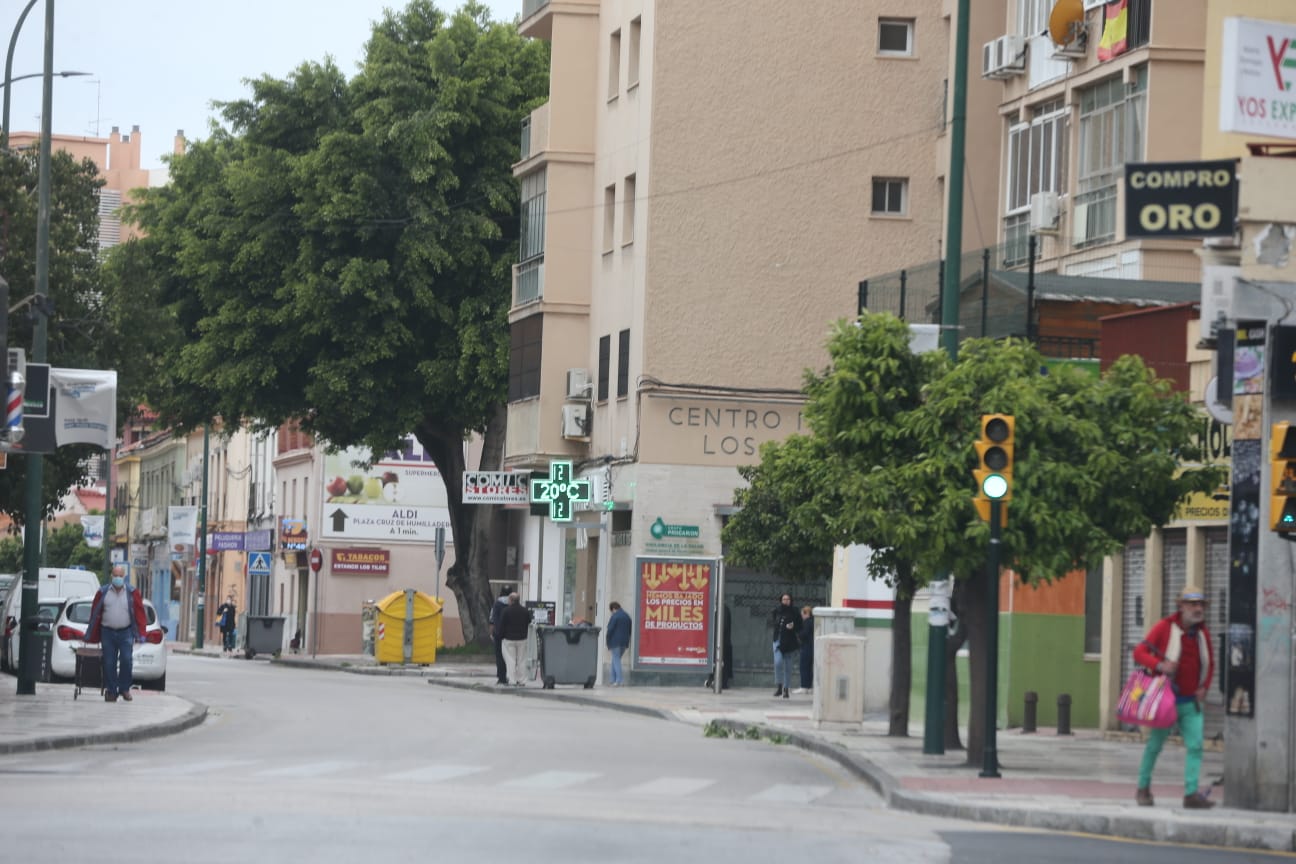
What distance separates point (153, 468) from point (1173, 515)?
102 metres

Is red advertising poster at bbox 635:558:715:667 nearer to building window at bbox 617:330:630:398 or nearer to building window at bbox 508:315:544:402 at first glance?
building window at bbox 617:330:630:398

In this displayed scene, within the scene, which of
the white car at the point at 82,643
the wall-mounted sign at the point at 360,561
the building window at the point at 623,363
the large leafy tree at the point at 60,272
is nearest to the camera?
the white car at the point at 82,643

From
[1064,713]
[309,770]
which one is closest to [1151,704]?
[309,770]

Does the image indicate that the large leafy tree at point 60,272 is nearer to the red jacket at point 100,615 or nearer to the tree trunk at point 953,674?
the red jacket at point 100,615

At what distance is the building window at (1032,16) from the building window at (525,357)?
14.1 meters

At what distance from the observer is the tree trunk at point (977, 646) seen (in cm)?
2239

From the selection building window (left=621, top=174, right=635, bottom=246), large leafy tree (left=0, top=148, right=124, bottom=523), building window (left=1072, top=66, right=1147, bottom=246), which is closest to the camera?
building window (left=1072, top=66, right=1147, bottom=246)

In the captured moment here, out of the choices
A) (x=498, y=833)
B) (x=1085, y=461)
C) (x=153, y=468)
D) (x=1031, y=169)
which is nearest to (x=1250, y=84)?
(x=1085, y=461)

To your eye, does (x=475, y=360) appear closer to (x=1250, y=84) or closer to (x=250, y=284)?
(x=250, y=284)

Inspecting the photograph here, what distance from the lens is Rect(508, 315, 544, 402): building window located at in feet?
165

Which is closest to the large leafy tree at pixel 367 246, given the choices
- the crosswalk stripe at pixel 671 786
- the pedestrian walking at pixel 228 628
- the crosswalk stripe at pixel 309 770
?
the pedestrian walking at pixel 228 628

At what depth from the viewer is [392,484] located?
76000mm

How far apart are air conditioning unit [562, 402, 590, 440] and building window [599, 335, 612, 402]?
0.60 meters

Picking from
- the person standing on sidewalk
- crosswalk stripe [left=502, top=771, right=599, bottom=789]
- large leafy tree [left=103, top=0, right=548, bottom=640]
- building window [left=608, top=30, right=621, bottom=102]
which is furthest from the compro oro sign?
large leafy tree [left=103, top=0, right=548, bottom=640]
